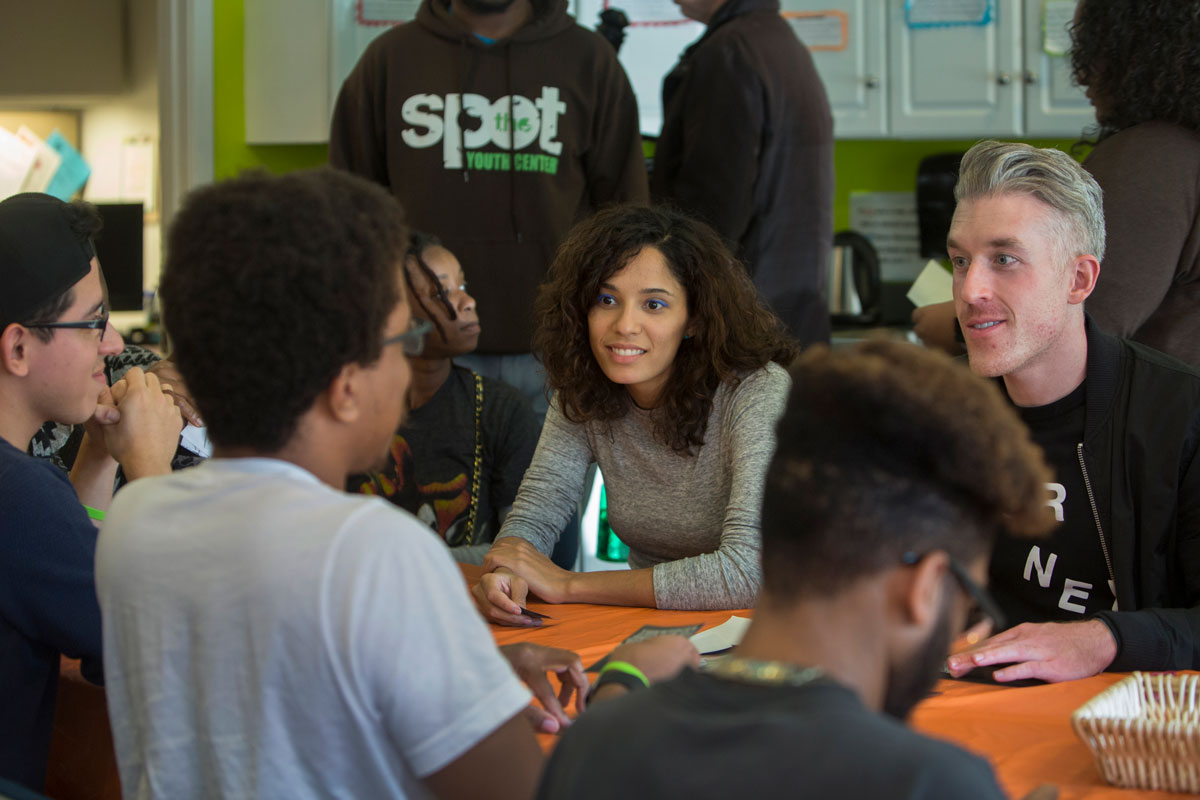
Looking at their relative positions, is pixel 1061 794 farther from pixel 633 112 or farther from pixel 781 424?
pixel 633 112

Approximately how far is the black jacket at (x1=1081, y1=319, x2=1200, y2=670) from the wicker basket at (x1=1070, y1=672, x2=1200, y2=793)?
1.60 ft

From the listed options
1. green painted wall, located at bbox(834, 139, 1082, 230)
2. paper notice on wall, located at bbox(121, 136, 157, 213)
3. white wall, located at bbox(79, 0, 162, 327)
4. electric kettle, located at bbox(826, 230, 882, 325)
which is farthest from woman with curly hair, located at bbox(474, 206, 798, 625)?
paper notice on wall, located at bbox(121, 136, 157, 213)

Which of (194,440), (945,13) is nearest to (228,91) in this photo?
(945,13)

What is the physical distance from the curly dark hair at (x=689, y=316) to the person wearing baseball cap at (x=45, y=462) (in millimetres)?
767

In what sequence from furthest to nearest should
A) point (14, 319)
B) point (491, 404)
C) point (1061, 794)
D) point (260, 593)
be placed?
point (491, 404)
point (14, 319)
point (1061, 794)
point (260, 593)

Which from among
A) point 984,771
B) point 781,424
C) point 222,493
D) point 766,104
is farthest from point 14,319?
point 766,104

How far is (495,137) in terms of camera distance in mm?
3137

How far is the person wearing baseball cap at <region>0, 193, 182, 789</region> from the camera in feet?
4.39

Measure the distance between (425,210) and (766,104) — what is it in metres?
0.95

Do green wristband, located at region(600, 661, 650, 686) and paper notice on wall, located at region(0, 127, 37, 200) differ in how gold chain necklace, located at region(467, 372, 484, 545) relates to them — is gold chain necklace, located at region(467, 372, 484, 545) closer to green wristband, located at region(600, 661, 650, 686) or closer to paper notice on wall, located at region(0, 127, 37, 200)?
green wristband, located at region(600, 661, 650, 686)

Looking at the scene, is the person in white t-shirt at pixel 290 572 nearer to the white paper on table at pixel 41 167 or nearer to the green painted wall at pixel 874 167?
the white paper on table at pixel 41 167

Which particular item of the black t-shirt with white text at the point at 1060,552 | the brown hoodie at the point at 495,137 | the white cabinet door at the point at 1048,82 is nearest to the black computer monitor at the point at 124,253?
the brown hoodie at the point at 495,137

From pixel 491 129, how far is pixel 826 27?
74.3 inches

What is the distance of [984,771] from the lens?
675 millimetres
